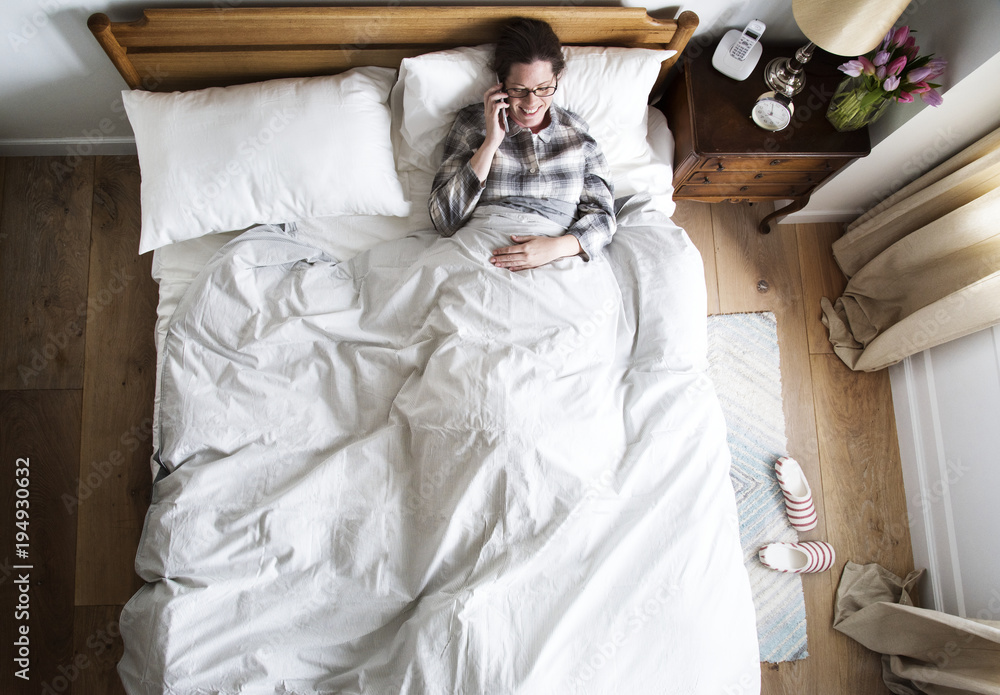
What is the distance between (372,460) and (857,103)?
5.04 feet

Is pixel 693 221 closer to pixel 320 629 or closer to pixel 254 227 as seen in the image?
pixel 254 227

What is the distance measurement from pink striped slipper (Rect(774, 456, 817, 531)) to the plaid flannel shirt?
3.07 ft

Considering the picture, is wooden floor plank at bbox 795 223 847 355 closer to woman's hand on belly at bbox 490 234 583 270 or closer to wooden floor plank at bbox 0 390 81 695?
woman's hand on belly at bbox 490 234 583 270

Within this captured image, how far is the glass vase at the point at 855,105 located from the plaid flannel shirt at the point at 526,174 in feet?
2.21

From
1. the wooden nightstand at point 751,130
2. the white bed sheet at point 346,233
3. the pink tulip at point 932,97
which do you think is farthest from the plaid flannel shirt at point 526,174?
the pink tulip at point 932,97

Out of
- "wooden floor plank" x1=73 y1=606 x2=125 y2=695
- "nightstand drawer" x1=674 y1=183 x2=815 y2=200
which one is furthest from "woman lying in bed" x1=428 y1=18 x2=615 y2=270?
"wooden floor plank" x1=73 y1=606 x2=125 y2=695

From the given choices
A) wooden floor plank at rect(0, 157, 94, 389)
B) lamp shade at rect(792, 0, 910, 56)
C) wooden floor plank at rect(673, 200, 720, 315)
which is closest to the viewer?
lamp shade at rect(792, 0, 910, 56)

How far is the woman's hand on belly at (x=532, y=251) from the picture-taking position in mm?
1485

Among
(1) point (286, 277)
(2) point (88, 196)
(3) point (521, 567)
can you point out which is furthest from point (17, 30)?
(3) point (521, 567)

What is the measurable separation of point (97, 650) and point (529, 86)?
1.85 metres

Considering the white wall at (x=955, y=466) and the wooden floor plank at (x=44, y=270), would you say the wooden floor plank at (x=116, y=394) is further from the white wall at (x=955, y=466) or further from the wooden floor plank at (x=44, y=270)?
the white wall at (x=955, y=466)

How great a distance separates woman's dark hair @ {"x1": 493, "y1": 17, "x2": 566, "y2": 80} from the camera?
1.42 meters

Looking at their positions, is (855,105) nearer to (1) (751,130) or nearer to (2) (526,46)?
(1) (751,130)

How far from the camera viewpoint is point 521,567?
1.21 meters
